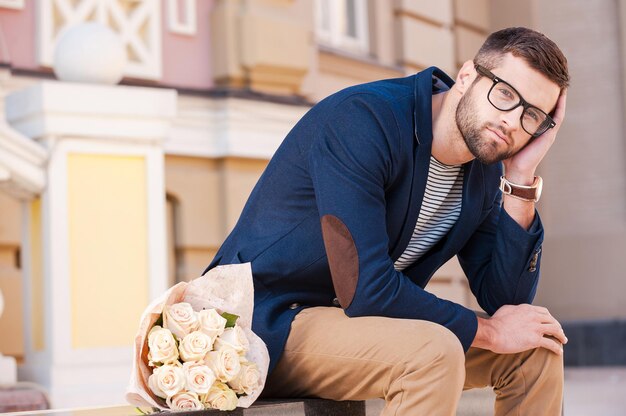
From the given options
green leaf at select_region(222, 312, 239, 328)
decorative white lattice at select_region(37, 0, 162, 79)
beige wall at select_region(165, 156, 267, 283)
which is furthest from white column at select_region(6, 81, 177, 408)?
green leaf at select_region(222, 312, 239, 328)

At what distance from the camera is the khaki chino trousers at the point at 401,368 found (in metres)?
2.74

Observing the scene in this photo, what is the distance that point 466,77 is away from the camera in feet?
10.3

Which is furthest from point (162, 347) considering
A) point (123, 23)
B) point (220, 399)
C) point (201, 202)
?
point (201, 202)

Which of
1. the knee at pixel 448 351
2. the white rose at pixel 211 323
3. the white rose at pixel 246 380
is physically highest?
the white rose at pixel 211 323

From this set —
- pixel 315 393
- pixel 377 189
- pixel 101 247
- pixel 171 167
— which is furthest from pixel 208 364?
pixel 171 167

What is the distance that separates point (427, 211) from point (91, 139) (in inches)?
99.0

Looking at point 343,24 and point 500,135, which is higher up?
point 343,24

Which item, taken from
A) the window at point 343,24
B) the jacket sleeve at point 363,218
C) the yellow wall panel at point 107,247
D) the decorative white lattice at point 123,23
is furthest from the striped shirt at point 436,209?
the window at point 343,24

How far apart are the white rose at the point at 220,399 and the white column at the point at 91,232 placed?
2394mm

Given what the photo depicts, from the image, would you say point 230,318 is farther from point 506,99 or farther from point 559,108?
point 559,108

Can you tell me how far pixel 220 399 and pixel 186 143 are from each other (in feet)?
14.5

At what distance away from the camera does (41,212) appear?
5.38 metres

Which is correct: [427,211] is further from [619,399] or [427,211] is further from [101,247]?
[619,399]

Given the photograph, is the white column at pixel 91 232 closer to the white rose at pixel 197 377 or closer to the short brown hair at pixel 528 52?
the white rose at pixel 197 377
